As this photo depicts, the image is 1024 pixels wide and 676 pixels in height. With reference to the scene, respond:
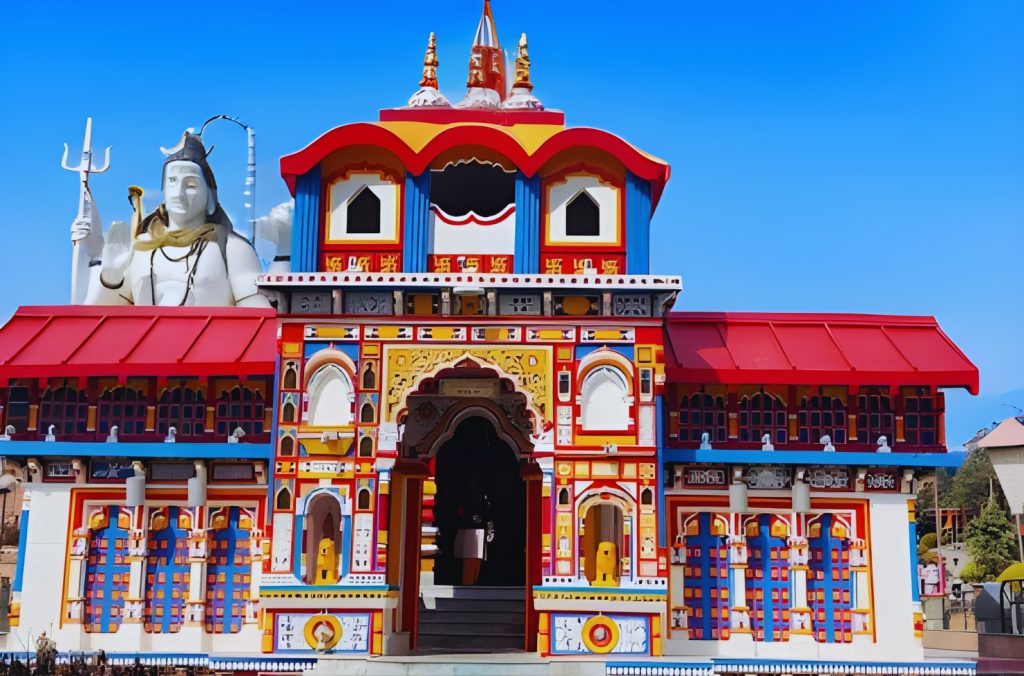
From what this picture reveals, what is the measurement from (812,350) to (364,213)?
7.73 meters

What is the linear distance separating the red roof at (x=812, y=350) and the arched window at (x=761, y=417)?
52 cm

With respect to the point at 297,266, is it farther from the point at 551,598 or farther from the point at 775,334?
the point at 775,334

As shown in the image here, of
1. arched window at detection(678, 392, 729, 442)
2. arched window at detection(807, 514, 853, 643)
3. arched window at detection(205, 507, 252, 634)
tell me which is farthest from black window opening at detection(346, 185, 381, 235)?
arched window at detection(807, 514, 853, 643)

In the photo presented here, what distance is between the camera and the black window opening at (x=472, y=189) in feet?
72.2

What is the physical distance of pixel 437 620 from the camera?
22.7 metres

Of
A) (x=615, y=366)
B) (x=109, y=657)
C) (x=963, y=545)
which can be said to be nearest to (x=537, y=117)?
(x=615, y=366)

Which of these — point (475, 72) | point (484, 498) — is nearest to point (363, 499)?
point (484, 498)

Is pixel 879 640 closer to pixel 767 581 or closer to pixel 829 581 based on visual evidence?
pixel 829 581

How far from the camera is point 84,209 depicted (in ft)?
99.8

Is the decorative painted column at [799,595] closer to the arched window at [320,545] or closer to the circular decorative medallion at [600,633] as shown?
the circular decorative medallion at [600,633]

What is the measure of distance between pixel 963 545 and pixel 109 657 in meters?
44.7

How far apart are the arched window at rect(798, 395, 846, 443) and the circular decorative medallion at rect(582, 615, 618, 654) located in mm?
4652

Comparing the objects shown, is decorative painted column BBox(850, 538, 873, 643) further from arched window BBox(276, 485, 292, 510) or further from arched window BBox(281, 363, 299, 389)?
arched window BBox(281, 363, 299, 389)

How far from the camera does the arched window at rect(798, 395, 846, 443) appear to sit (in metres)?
19.9
